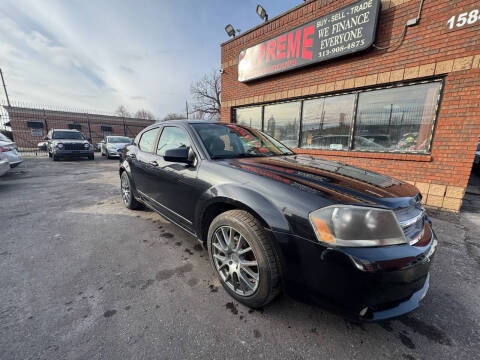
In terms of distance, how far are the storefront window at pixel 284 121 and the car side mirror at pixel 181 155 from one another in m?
4.82

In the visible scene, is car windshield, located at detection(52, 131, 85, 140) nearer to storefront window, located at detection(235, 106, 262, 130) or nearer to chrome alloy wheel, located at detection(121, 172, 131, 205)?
storefront window, located at detection(235, 106, 262, 130)

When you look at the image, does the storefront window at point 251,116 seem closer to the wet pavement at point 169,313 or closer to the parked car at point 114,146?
the wet pavement at point 169,313

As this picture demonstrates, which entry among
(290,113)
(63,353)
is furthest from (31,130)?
(63,353)

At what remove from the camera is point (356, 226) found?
122cm

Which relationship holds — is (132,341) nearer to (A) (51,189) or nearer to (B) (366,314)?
(B) (366,314)

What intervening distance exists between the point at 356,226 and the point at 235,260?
3.27ft

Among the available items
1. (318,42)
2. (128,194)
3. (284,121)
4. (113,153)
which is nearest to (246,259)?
(128,194)

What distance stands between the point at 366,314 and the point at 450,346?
31.5 inches

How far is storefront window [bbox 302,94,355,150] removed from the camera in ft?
17.0

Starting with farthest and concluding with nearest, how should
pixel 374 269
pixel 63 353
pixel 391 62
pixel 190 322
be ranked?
pixel 391 62, pixel 190 322, pixel 63 353, pixel 374 269

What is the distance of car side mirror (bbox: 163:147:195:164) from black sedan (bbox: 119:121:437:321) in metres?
0.01

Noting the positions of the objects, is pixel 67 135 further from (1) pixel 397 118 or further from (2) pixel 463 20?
(2) pixel 463 20

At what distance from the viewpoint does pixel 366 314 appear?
1.18 meters

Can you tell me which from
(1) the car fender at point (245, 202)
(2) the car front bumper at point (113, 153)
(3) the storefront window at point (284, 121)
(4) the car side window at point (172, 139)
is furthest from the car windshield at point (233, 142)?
(2) the car front bumper at point (113, 153)
